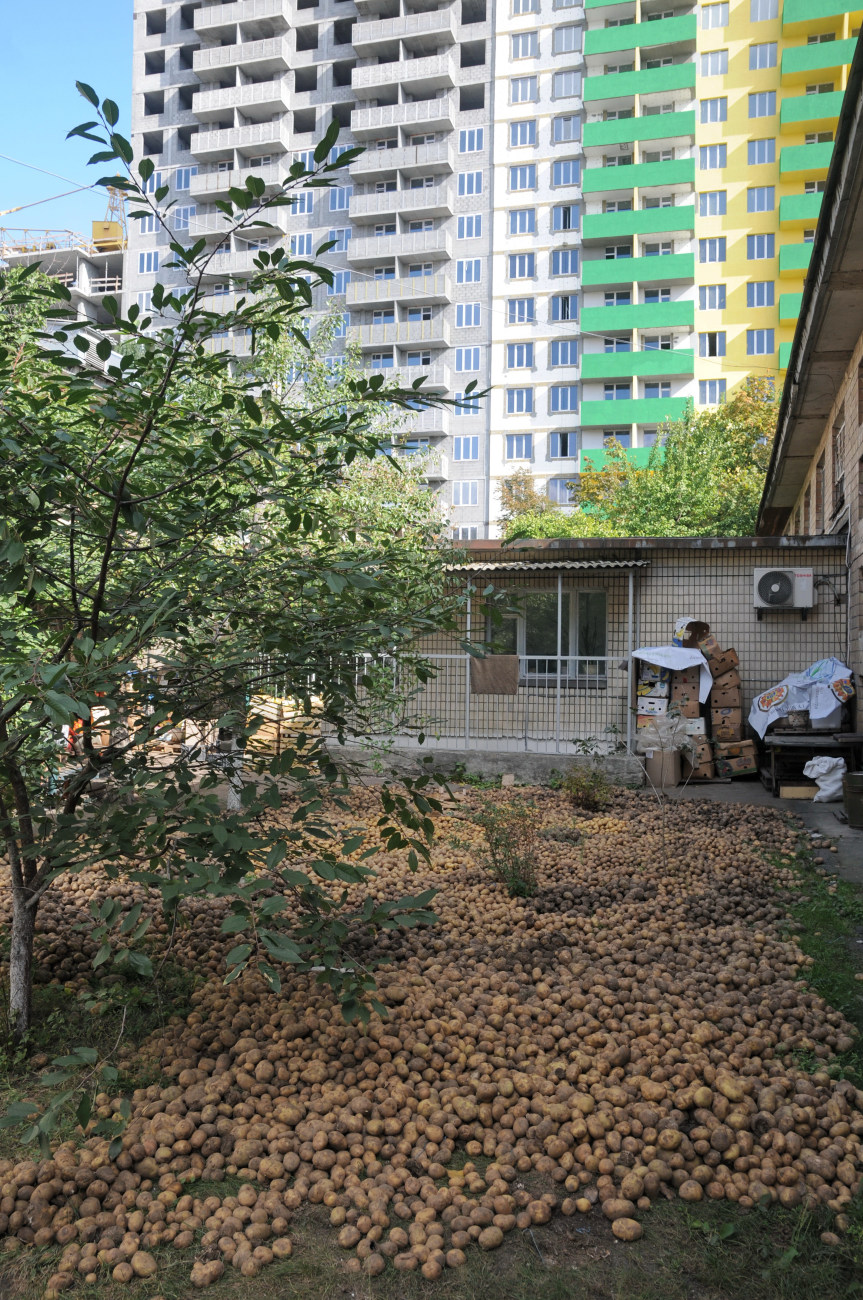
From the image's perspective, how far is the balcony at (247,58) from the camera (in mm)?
46719

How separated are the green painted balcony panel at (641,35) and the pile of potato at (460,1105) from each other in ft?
145

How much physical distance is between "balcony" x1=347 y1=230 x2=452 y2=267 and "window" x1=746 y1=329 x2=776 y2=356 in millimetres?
14133

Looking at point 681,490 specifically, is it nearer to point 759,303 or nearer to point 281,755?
point 759,303

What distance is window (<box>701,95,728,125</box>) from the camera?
4009 cm

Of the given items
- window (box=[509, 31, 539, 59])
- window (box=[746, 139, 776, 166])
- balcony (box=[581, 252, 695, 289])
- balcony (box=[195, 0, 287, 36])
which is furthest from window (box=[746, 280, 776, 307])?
balcony (box=[195, 0, 287, 36])

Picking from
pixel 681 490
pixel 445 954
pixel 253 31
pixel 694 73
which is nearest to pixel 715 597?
pixel 445 954

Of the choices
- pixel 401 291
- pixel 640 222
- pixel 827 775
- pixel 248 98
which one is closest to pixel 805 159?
pixel 640 222

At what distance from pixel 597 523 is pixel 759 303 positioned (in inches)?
660

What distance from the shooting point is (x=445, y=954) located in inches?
181

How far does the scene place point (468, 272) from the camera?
43.4 m

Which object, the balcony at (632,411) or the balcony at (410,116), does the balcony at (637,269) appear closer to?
the balcony at (632,411)

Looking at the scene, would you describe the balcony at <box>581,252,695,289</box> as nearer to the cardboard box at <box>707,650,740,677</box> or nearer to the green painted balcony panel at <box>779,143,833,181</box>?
the green painted balcony panel at <box>779,143,833,181</box>

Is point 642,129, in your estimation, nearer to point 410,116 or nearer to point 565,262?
point 565,262

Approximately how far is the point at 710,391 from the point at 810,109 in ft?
37.4
